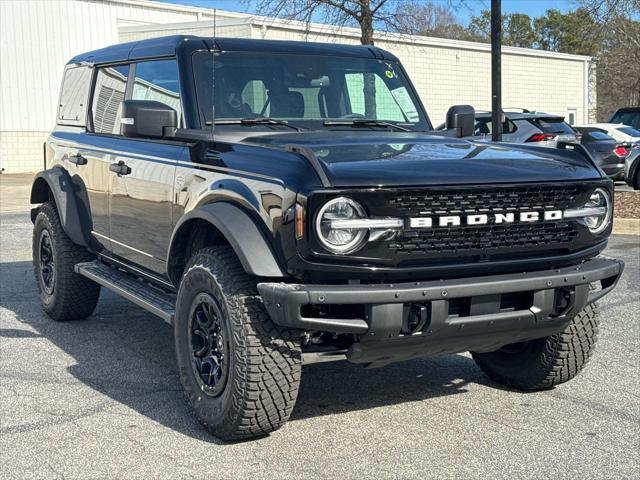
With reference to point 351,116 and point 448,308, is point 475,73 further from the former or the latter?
point 448,308

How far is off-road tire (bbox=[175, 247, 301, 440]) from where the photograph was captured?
420 cm

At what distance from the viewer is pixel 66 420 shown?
479 cm

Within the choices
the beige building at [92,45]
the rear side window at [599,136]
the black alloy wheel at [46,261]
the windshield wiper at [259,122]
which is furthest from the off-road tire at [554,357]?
the beige building at [92,45]

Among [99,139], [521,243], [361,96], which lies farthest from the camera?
[99,139]

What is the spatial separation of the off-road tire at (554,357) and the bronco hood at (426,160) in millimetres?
837

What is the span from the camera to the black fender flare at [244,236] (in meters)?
4.12

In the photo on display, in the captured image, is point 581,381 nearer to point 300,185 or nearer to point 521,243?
point 521,243

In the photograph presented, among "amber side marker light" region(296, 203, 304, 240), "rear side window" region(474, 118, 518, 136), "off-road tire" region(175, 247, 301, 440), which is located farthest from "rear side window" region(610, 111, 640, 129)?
"amber side marker light" region(296, 203, 304, 240)

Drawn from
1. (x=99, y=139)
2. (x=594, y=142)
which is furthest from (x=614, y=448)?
(x=594, y=142)

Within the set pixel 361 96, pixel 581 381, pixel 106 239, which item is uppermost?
pixel 361 96

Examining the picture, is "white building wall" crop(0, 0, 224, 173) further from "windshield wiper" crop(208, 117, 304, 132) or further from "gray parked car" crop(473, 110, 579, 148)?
"windshield wiper" crop(208, 117, 304, 132)

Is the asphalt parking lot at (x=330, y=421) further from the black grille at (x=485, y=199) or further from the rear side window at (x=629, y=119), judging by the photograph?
the rear side window at (x=629, y=119)

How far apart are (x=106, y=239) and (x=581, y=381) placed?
3.21 metres

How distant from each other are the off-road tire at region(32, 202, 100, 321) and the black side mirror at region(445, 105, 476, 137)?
2.86m
